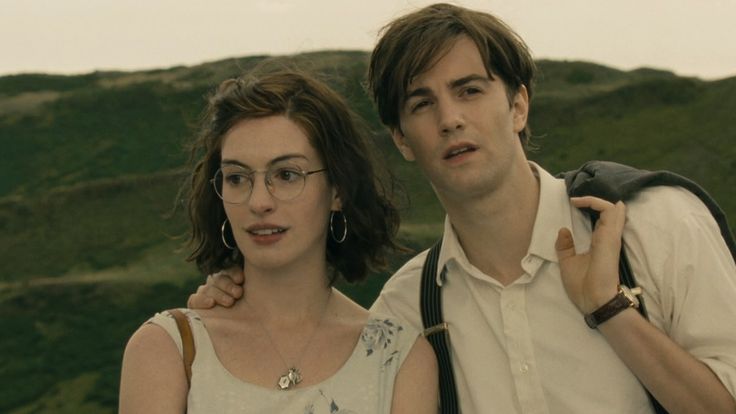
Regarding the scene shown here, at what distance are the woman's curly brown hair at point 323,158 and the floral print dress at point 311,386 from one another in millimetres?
704

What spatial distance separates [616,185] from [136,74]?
50.0 meters

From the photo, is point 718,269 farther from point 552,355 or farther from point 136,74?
point 136,74

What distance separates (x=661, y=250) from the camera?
6.46 meters

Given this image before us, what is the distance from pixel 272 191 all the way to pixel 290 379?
113 centimetres

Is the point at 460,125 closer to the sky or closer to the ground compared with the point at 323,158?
closer to the sky

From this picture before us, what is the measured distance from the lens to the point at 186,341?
638 centimetres

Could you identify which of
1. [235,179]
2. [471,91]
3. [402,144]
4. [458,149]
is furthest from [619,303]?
[235,179]

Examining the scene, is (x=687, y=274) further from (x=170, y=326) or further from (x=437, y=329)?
(x=170, y=326)

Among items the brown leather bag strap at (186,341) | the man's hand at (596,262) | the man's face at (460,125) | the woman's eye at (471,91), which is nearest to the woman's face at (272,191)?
the brown leather bag strap at (186,341)

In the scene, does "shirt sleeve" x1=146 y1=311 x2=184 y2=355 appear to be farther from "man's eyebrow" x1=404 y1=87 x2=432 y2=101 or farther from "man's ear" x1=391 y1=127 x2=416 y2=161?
"man's eyebrow" x1=404 y1=87 x2=432 y2=101

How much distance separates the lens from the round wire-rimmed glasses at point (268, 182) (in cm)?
648

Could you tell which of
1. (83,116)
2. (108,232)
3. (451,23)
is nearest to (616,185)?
(451,23)

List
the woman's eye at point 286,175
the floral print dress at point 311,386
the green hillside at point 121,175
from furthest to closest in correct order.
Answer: the green hillside at point 121,175 < the woman's eye at point 286,175 < the floral print dress at point 311,386

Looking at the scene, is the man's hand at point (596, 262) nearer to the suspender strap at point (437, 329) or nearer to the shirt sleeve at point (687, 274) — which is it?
the shirt sleeve at point (687, 274)
